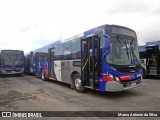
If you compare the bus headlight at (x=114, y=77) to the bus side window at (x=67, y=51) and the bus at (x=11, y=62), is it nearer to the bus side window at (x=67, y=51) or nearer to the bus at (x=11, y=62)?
the bus side window at (x=67, y=51)

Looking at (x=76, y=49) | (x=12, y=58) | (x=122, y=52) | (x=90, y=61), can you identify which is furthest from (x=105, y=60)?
(x=12, y=58)

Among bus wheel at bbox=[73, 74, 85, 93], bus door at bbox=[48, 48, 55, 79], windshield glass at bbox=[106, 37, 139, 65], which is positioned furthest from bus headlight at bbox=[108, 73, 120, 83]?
bus door at bbox=[48, 48, 55, 79]

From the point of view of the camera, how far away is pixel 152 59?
1345 centimetres

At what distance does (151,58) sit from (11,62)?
1369 cm

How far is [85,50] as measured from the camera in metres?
8.07

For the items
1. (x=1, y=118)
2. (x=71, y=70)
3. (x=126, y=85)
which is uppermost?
(x=71, y=70)

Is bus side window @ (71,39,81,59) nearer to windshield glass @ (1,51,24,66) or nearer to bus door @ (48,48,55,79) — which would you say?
bus door @ (48,48,55,79)

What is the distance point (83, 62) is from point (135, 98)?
2.78 m

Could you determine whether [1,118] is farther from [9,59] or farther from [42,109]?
[9,59]

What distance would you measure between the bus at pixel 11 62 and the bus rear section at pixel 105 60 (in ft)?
35.7

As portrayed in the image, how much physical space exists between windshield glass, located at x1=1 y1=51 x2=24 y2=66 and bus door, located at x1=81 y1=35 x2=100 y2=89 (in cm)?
1222

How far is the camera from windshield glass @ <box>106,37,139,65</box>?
22.3ft

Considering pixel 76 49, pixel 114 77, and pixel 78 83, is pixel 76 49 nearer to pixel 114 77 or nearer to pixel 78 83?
pixel 78 83

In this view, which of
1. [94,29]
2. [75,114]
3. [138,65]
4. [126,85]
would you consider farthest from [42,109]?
[138,65]
